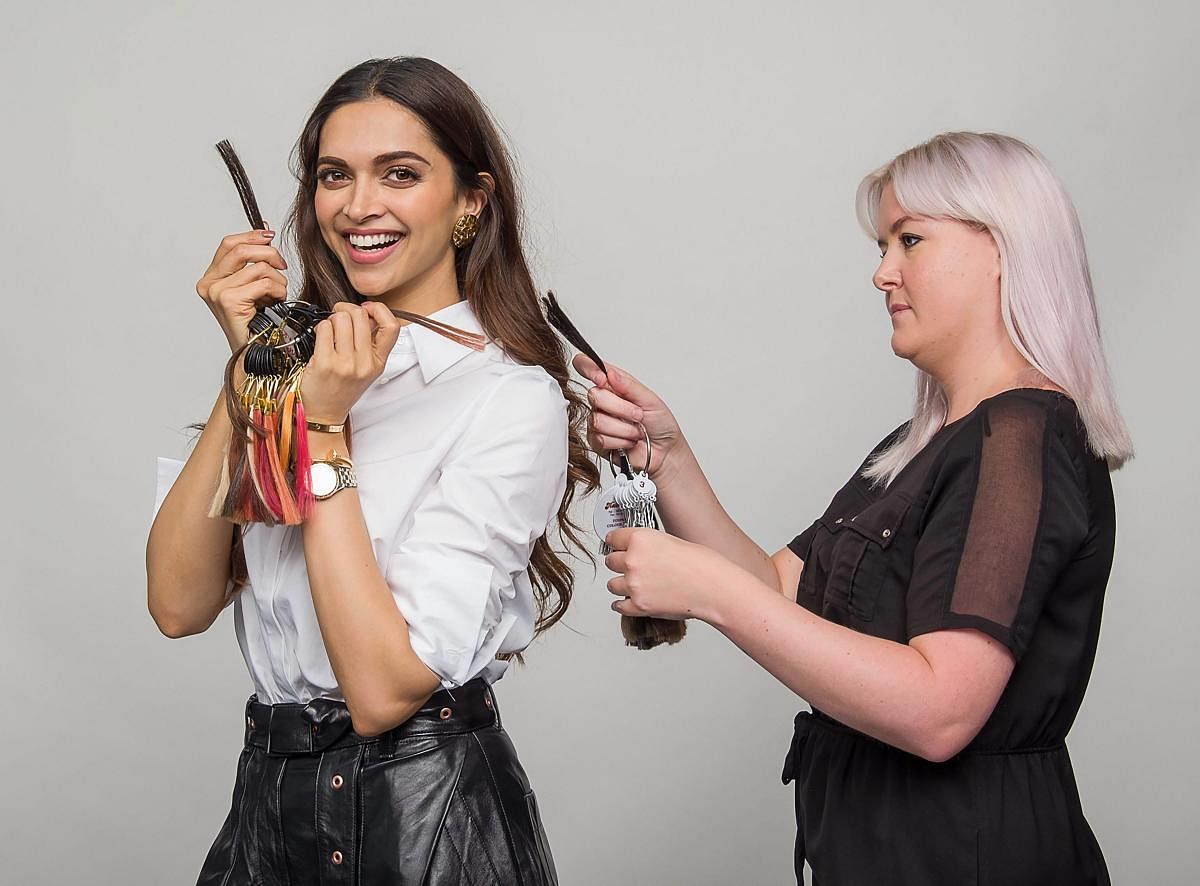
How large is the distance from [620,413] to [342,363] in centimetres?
76

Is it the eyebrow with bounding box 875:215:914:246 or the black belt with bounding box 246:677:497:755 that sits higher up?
the eyebrow with bounding box 875:215:914:246

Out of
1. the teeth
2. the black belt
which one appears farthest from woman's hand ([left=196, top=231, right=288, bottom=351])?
the black belt

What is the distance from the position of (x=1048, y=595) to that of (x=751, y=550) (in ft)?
2.46

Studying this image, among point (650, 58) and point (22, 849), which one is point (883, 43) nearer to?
point (650, 58)

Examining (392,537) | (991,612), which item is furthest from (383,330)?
(991,612)

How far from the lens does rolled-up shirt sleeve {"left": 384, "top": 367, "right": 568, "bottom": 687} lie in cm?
200

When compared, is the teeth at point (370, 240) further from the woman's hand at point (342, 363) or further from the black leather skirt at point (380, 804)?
the black leather skirt at point (380, 804)

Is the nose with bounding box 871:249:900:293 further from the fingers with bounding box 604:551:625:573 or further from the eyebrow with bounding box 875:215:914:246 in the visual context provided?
the fingers with bounding box 604:551:625:573

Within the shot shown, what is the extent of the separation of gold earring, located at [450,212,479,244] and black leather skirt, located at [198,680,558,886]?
747mm

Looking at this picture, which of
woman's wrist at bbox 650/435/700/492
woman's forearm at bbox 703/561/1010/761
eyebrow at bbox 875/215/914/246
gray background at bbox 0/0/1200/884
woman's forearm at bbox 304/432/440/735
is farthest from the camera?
gray background at bbox 0/0/1200/884

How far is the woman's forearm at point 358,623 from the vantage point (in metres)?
1.93

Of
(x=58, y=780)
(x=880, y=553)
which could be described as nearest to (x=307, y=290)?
(x=880, y=553)

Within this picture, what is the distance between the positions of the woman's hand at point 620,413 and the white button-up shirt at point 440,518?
1.15 feet

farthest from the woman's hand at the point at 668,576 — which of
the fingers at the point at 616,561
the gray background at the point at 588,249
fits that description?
the gray background at the point at 588,249
